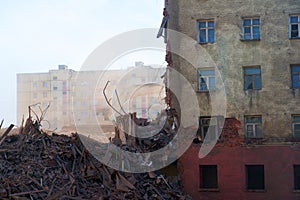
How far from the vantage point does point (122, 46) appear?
20.8 m

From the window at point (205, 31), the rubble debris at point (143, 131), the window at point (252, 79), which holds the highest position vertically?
the window at point (205, 31)

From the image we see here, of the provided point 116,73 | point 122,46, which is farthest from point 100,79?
point 122,46

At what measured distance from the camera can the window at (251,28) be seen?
20.0 meters

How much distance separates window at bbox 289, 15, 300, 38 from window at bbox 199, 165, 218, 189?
7.38 metres

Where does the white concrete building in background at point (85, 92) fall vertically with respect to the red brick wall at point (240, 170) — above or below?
above

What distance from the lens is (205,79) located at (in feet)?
66.1

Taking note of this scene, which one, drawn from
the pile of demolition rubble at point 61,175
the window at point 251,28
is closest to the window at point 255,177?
the pile of demolition rubble at point 61,175

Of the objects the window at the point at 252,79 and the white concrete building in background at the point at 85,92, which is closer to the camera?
the window at the point at 252,79

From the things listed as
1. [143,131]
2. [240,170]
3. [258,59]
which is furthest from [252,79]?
[143,131]

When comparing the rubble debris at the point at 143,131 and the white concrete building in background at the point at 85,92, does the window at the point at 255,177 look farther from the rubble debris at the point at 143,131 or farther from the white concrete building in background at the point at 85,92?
the white concrete building in background at the point at 85,92

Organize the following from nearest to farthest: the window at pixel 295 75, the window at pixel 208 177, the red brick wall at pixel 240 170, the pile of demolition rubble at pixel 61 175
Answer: the pile of demolition rubble at pixel 61 175, the red brick wall at pixel 240 170, the window at pixel 208 177, the window at pixel 295 75

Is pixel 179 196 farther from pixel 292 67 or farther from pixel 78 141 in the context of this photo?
pixel 292 67

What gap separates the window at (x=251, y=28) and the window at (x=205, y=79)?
7.91ft

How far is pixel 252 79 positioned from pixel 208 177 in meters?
5.17
